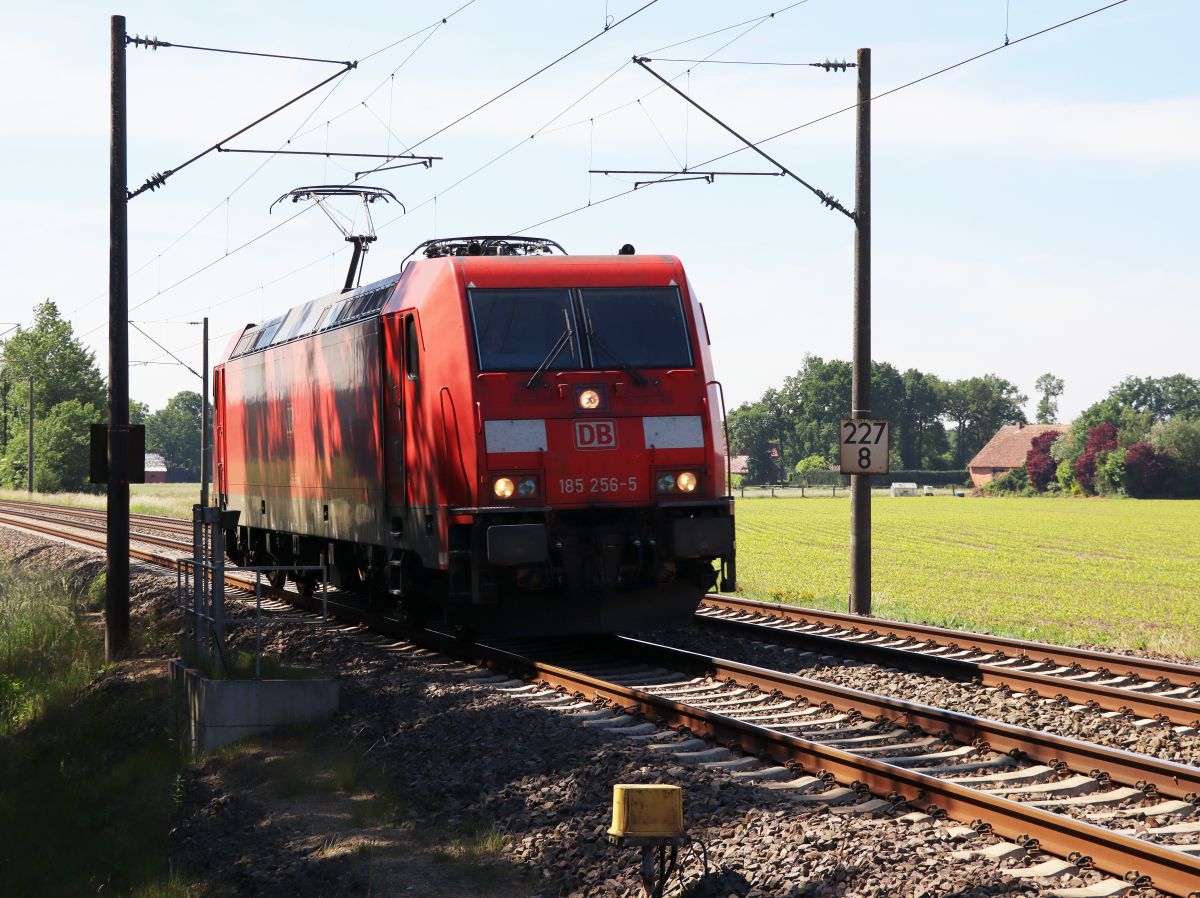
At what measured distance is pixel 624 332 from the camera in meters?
13.3

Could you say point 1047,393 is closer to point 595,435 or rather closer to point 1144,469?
point 1144,469

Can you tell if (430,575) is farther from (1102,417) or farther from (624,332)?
(1102,417)

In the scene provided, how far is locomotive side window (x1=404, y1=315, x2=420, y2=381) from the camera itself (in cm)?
1340

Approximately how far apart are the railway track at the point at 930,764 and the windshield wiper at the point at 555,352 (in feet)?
8.16

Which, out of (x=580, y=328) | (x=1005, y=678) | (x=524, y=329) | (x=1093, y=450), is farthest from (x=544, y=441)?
(x=1093, y=450)

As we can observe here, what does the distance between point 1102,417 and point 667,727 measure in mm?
135945

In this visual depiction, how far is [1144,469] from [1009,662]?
104 meters

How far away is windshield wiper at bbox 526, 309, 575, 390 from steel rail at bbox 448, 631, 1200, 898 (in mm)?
2849

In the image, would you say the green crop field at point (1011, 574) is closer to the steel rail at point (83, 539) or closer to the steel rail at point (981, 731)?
the steel rail at point (981, 731)

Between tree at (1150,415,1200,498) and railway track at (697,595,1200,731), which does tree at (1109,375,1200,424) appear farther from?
railway track at (697,595,1200,731)

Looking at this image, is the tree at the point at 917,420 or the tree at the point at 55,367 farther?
the tree at the point at 917,420

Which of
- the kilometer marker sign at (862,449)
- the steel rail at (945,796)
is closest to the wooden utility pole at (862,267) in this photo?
the kilometer marker sign at (862,449)

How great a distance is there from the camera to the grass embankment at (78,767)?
979 cm

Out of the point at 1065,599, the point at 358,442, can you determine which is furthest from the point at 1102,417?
the point at 358,442
